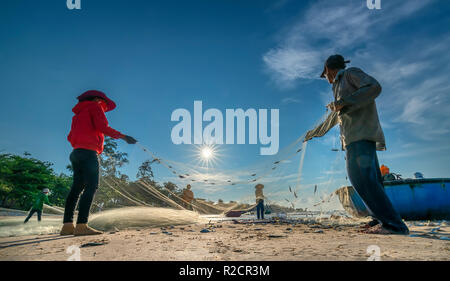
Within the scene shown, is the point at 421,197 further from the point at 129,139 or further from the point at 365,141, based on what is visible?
the point at 129,139

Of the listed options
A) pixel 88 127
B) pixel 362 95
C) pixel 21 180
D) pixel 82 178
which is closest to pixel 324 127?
pixel 362 95

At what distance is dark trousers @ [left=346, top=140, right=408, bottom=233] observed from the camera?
Answer: 3111mm

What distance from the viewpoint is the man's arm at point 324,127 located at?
4.89 meters

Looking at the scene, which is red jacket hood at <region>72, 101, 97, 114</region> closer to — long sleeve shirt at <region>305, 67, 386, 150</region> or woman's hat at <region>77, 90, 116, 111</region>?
woman's hat at <region>77, 90, 116, 111</region>

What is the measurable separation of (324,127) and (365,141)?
6.50ft

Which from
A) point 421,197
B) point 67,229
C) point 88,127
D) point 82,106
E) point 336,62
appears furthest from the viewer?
point 421,197

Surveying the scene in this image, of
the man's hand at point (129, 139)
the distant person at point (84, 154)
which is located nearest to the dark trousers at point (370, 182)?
the man's hand at point (129, 139)

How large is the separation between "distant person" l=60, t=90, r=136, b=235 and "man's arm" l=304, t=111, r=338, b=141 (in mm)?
4123

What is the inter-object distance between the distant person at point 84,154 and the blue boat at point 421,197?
7618 millimetres

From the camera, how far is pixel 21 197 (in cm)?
2444

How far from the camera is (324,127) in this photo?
531cm

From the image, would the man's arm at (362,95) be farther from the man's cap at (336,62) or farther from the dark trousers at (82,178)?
the dark trousers at (82,178)

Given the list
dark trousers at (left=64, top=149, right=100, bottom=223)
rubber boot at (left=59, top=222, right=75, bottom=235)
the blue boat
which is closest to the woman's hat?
dark trousers at (left=64, top=149, right=100, bottom=223)

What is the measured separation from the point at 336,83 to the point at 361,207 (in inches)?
217
